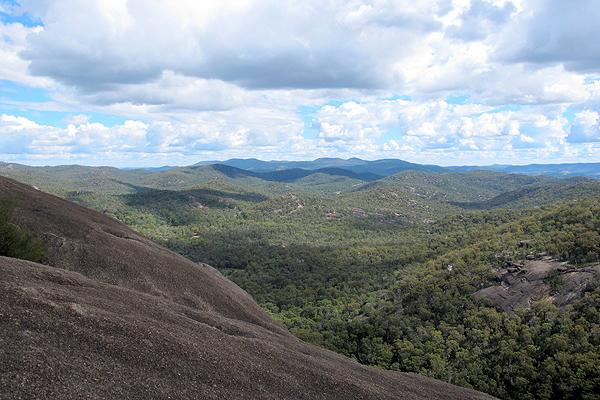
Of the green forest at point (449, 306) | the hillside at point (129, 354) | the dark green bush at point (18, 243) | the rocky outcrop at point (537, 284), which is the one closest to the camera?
the hillside at point (129, 354)

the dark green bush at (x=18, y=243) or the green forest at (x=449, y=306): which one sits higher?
the dark green bush at (x=18, y=243)

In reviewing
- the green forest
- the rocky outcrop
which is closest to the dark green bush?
the green forest

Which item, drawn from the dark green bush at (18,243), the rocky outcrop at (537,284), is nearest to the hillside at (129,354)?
the dark green bush at (18,243)

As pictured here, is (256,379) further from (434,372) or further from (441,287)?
(441,287)

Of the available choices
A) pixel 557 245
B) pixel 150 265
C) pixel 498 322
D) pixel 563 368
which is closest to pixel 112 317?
pixel 150 265

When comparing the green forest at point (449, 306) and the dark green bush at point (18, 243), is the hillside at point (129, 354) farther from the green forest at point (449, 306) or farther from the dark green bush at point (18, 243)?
the green forest at point (449, 306)

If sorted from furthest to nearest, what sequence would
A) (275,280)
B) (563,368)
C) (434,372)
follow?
(275,280) < (434,372) < (563,368)

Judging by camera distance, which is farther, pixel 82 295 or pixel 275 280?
pixel 275 280

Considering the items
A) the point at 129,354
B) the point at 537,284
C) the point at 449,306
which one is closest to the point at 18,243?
the point at 129,354

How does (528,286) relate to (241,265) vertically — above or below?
above

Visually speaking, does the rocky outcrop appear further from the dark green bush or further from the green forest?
the dark green bush

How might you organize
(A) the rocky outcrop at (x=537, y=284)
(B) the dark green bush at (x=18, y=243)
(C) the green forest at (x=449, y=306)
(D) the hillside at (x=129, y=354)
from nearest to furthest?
(D) the hillside at (x=129, y=354) → (B) the dark green bush at (x=18, y=243) → (C) the green forest at (x=449, y=306) → (A) the rocky outcrop at (x=537, y=284)
